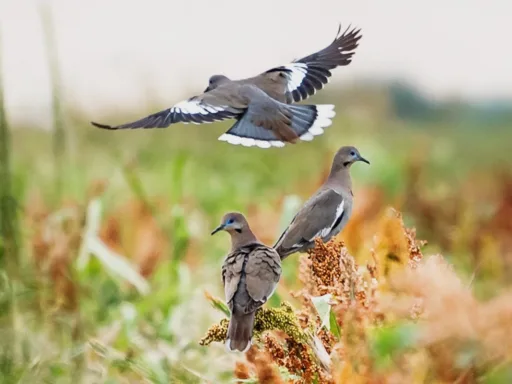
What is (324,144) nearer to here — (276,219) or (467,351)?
(276,219)

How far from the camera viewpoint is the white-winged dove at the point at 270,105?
1478 millimetres

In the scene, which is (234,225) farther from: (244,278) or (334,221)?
(334,221)

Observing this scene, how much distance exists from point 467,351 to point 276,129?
693 millimetres

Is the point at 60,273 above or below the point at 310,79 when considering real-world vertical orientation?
below

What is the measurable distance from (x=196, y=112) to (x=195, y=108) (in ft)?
0.07

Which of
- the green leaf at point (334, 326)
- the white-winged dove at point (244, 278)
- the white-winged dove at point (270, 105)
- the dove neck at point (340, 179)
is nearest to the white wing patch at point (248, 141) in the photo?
the white-winged dove at point (270, 105)

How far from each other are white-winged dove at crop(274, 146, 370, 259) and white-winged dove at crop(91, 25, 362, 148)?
0.25m

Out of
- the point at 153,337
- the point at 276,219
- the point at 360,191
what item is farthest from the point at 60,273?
the point at 360,191

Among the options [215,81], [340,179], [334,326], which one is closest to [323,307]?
[334,326]

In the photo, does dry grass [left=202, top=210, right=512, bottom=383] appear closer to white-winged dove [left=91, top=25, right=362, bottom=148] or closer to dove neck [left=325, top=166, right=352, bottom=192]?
white-winged dove [left=91, top=25, right=362, bottom=148]

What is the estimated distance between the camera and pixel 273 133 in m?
1.56

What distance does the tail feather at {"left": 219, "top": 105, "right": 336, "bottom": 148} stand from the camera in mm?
1495

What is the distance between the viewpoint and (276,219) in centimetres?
391

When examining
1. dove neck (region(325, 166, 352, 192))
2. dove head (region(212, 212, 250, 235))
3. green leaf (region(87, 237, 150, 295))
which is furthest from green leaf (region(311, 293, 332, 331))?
green leaf (region(87, 237, 150, 295))
